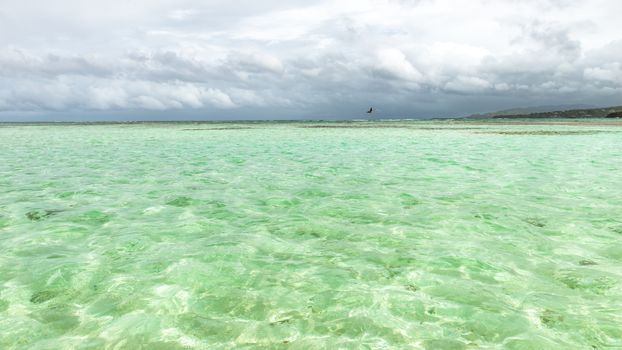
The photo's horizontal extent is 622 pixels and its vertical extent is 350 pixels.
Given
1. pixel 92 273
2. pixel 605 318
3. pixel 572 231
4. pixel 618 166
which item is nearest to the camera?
pixel 605 318

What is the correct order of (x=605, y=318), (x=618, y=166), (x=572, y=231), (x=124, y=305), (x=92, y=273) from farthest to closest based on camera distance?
1. (x=618, y=166)
2. (x=572, y=231)
3. (x=92, y=273)
4. (x=124, y=305)
5. (x=605, y=318)

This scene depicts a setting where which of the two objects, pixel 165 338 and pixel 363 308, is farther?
pixel 363 308

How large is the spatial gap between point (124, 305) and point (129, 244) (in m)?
3.12

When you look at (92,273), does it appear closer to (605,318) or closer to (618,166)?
(605,318)

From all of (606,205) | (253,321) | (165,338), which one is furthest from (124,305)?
A: (606,205)

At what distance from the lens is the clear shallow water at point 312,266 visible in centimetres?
586

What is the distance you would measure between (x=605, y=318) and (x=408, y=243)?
13.0ft

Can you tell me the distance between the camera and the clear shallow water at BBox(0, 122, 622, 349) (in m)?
5.86

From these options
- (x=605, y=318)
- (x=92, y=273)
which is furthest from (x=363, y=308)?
(x=92, y=273)

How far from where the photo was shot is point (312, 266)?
821 centimetres

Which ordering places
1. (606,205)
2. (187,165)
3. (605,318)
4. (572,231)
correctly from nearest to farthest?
(605,318)
(572,231)
(606,205)
(187,165)

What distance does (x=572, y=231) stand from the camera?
34.3 feet

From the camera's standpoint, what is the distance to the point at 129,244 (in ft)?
31.3

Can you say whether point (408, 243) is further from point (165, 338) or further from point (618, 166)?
point (618, 166)
